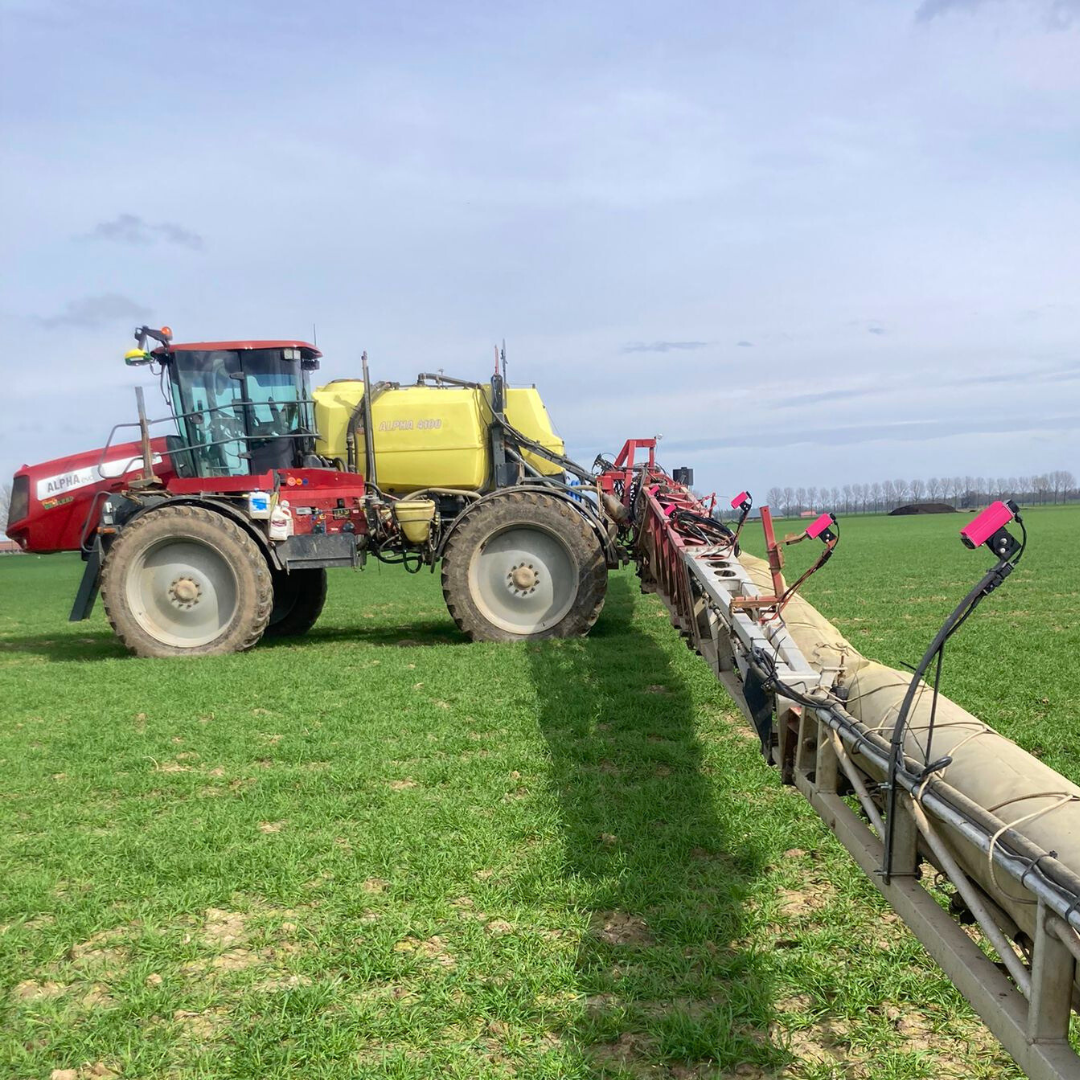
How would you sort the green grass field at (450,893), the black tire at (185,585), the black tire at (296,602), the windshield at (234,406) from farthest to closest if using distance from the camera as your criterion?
the black tire at (296,602)
the windshield at (234,406)
the black tire at (185,585)
the green grass field at (450,893)

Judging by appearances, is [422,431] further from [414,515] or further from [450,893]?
[450,893]

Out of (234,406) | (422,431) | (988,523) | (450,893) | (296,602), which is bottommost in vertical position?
(450,893)

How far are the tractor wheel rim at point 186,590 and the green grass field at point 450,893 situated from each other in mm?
2048

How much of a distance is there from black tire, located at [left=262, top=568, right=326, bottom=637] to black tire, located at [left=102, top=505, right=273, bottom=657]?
1841 mm

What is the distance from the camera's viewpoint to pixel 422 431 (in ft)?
33.4

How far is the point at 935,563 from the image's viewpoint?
20438 mm

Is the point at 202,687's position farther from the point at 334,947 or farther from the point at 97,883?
the point at 334,947

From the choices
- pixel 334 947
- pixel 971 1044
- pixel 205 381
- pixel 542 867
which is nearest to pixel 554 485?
pixel 205 381

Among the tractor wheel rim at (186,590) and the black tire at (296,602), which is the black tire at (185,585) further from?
the black tire at (296,602)

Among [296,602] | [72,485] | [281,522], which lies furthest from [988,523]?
[296,602]

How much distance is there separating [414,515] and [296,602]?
2.76 m

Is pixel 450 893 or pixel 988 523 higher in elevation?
pixel 988 523

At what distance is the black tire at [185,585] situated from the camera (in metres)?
9.58

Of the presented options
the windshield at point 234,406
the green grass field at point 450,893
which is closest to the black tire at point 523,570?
the green grass field at point 450,893
